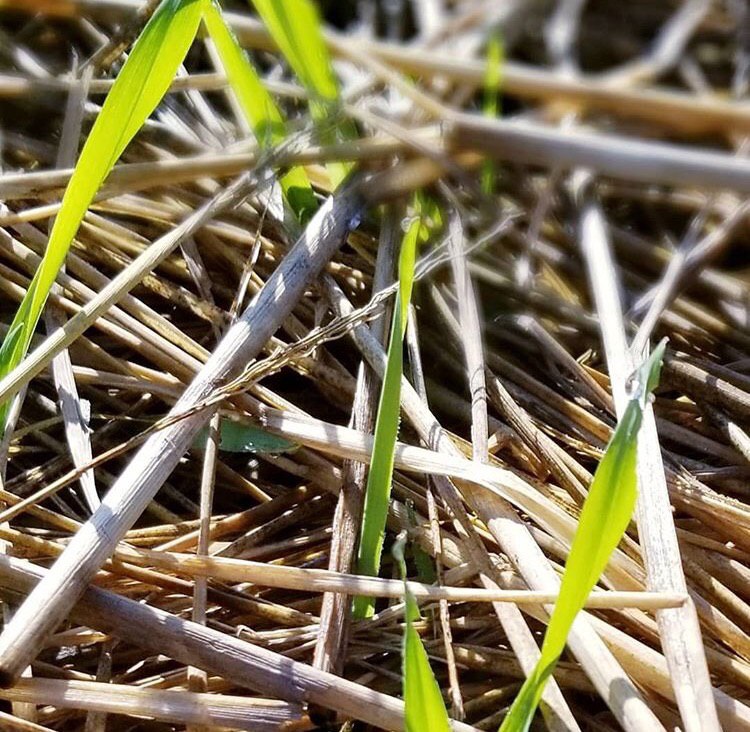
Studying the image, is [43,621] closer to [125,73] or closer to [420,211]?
[125,73]

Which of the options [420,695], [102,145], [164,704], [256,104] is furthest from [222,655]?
[256,104]

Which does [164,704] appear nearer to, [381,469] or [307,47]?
[381,469]

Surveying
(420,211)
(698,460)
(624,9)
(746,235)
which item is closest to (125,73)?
(420,211)

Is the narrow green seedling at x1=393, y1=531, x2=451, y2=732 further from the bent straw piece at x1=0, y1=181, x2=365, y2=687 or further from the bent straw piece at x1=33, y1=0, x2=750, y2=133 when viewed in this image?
the bent straw piece at x1=33, y1=0, x2=750, y2=133

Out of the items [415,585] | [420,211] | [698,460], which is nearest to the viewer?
[415,585]

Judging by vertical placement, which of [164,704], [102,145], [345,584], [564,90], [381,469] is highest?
[564,90]

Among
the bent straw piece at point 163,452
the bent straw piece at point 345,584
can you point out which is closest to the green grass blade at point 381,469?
the bent straw piece at point 345,584

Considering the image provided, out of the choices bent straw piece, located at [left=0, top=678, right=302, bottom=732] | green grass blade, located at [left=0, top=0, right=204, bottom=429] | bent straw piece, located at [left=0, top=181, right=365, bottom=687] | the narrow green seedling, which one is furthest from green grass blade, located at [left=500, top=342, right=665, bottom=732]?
green grass blade, located at [left=0, top=0, right=204, bottom=429]
